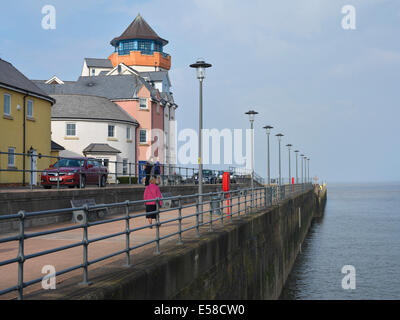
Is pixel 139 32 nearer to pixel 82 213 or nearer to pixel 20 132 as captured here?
pixel 20 132

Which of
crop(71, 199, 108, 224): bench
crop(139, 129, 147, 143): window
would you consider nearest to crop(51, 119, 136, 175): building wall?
crop(139, 129, 147, 143): window

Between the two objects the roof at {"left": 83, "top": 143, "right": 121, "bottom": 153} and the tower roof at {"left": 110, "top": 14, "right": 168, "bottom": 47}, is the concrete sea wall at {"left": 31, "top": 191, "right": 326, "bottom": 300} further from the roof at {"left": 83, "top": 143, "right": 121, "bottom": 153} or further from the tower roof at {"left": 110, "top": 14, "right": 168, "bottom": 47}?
the tower roof at {"left": 110, "top": 14, "right": 168, "bottom": 47}

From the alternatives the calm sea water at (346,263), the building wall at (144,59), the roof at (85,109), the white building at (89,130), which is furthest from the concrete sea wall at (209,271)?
the building wall at (144,59)

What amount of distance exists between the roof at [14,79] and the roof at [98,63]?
52.5 metres

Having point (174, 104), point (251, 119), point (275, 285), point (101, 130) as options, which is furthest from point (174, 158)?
point (275, 285)

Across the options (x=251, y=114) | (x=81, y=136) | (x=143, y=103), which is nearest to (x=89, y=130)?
Answer: (x=81, y=136)

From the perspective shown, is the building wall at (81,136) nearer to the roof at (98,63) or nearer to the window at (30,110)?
the window at (30,110)

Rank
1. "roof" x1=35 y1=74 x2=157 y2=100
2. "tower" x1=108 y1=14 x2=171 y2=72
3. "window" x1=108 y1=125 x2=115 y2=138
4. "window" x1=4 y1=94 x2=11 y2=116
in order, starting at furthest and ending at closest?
1. "tower" x1=108 y1=14 x2=171 y2=72
2. "roof" x1=35 y1=74 x2=157 y2=100
3. "window" x1=108 y1=125 x2=115 y2=138
4. "window" x1=4 y1=94 x2=11 y2=116

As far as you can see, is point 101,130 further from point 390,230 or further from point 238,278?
point 238,278

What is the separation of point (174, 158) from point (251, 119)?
35595 mm

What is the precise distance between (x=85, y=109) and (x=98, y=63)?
37402mm

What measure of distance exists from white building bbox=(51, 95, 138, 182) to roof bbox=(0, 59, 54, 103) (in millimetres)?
16005

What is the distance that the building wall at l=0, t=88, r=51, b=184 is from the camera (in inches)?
1086

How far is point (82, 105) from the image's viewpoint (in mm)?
50438
